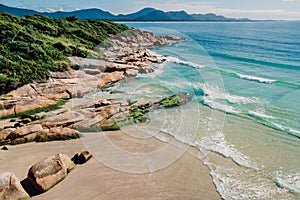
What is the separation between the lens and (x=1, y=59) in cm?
1981

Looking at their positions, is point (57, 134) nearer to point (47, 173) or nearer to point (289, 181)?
point (47, 173)

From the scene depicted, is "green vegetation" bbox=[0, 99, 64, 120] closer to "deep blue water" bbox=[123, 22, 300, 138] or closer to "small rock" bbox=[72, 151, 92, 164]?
"small rock" bbox=[72, 151, 92, 164]

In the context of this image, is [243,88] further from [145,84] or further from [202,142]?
[202,142]

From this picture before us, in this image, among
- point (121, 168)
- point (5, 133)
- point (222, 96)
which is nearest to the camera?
point (121, 168)

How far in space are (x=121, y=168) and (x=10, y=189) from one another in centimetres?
380

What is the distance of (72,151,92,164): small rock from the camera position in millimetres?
10039

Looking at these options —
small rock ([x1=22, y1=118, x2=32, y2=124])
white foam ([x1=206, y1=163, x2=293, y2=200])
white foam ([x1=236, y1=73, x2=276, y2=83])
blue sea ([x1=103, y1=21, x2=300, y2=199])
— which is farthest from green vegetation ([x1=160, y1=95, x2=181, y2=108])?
white foam ([x1=236, y1=73, x2=276, y2=83])

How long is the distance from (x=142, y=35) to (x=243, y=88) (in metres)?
37.9

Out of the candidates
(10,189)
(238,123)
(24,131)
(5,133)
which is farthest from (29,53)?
(238,123)

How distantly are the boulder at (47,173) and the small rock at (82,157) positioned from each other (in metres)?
0.99

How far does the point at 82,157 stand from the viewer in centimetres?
1009

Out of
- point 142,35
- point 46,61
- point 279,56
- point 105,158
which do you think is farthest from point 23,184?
point 142,35

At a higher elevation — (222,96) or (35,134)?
(35,134)

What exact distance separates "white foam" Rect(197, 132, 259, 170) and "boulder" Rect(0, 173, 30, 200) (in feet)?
24.9
